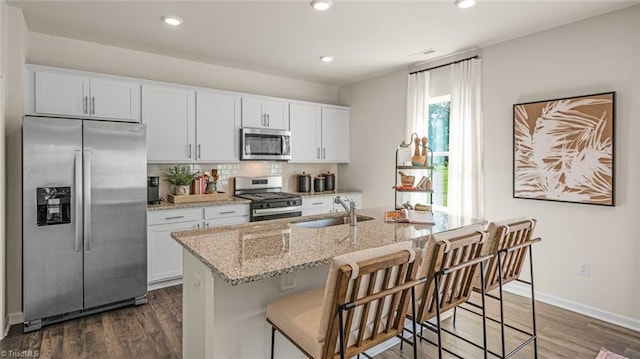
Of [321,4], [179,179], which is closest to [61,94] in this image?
[179,179]

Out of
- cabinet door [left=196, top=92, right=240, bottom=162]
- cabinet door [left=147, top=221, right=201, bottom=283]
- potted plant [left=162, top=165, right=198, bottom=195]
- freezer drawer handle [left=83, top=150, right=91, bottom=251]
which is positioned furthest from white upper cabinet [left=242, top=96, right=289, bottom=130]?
freezer drawer handle [left=83, top=150, right=91, bottom=251]

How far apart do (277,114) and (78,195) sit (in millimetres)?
2519

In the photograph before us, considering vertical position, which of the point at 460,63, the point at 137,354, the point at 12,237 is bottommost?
the point at 137,354

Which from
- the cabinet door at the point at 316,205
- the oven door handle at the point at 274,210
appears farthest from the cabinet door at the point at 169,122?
the cabinet door at the point at 316,205

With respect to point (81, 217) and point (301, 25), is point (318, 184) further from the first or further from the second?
point (81, 217)

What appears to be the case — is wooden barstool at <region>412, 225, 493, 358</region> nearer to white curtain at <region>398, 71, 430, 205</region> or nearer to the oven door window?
white curtain at <region>398, 71, 430, 205</region>

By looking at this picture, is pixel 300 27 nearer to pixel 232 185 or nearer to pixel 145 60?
pixel 145 60

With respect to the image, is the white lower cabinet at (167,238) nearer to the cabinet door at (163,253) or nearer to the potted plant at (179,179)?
the cabinet door at (163,253)

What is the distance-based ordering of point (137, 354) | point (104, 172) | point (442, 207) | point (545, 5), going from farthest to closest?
point (442, 207), point (104, 172), point (545, 5), point (137, 354)

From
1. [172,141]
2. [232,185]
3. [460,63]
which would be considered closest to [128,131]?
[172,141]

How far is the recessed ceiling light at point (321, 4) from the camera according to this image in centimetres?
266

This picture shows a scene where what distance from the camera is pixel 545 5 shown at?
2.76m

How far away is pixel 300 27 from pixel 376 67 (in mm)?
1617

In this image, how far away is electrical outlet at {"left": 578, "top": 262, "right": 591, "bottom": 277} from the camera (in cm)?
307
